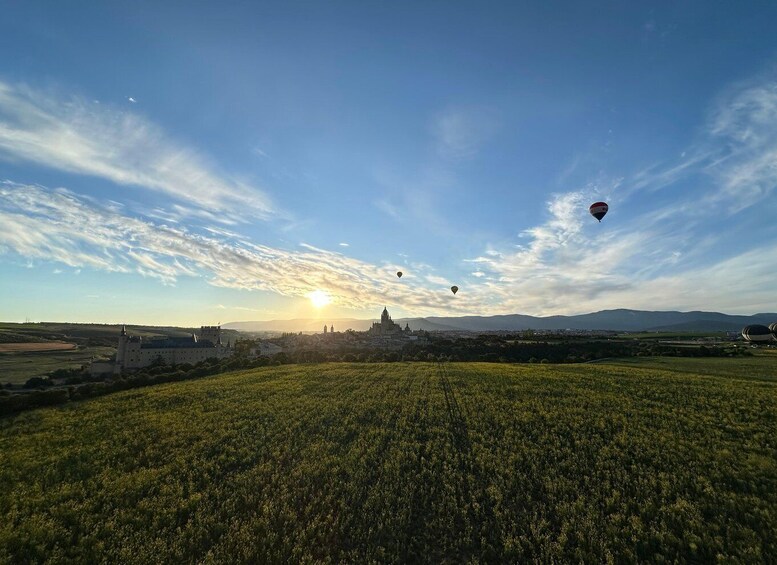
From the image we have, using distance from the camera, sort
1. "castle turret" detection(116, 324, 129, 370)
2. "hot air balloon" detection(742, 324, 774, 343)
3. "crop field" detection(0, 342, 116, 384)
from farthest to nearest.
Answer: "hot air balloon" detection(742, 324, 774, 343) < "castle turret" detection(116, 324, 129, 370) < "crop field" detection(0, 342, 116, 384)

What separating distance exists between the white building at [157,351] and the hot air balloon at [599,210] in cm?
9857

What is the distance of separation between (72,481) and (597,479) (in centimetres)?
2649

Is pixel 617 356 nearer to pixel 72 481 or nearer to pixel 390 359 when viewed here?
pixel 390 359

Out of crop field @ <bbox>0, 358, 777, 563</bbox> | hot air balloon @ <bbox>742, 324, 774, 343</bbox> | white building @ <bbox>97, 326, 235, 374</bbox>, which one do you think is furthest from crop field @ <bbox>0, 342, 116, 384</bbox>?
hot air balloon @ <bbox>742, 324, 774, 343</bbox>

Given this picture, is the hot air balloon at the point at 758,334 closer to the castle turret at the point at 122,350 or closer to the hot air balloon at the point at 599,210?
the hot air balloon at the point at 599,210

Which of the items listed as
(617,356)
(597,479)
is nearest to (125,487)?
(597,479)

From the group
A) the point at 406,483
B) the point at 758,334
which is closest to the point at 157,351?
the point at 406,483

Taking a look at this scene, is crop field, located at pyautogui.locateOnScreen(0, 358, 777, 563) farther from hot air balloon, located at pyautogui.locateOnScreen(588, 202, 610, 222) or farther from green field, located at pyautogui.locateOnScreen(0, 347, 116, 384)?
green field, located at pyautogui.locateOnScreen(0, 347, 116, 384)

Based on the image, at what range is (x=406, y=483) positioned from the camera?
16.4m

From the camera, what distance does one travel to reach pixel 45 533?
526 inches

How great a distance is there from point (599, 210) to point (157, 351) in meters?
119

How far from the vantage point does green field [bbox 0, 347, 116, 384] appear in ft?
288

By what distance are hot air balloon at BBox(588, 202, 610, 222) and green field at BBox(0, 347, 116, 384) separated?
390 ft

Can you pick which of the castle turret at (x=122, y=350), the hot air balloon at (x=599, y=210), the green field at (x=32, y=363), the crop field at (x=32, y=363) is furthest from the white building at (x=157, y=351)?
the hot air balloon at (x=599, y=210)
